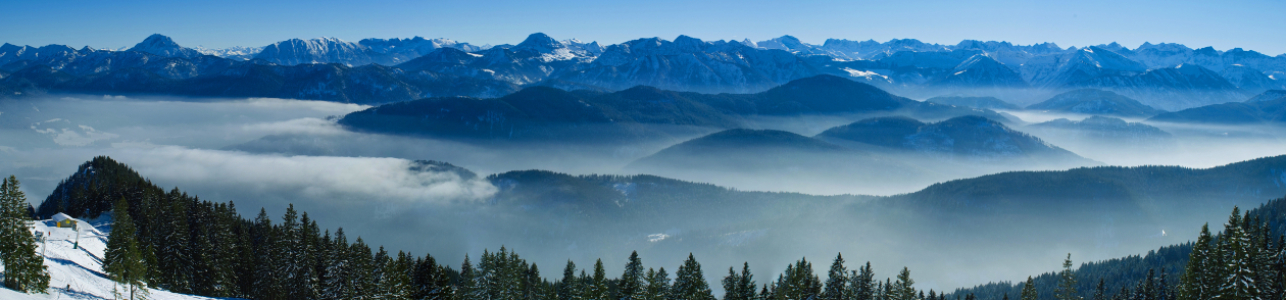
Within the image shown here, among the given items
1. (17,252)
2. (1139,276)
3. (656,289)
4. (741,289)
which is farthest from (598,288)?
(1139,276)

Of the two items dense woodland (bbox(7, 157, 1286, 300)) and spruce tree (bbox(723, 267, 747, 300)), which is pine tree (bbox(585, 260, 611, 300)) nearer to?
dense woodland (bbox(7, 157, 1286, 300))

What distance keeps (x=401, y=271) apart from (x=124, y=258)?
27.5 metres

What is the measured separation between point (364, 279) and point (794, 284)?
41127 millimetres

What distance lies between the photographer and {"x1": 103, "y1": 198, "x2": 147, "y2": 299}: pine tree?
6444 centimetres

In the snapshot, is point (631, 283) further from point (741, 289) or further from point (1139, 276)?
point (1139, 276)

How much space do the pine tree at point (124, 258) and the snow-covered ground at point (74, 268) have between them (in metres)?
1.86

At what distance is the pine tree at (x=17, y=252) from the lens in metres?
62.7

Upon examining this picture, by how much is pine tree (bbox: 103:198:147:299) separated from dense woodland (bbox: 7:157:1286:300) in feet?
0.51

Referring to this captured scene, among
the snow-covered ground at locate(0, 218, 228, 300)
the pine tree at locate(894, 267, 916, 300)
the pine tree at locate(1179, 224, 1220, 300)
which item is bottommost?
the snow-covered ground at locate(0, 218, 228, 300)

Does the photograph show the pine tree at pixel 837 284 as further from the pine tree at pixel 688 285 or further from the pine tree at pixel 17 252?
the pine tree at pixel 17 252

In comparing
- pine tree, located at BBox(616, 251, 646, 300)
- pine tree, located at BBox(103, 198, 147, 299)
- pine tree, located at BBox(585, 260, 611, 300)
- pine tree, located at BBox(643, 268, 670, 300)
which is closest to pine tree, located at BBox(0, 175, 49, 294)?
pine tree, located at BBox(103, 198, 147, 299)

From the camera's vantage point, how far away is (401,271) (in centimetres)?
6397

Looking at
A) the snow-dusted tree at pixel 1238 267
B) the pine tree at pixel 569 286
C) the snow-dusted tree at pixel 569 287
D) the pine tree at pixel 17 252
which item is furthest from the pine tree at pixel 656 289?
the pine tree at pixel 17 252

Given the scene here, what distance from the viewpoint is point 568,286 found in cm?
7669
